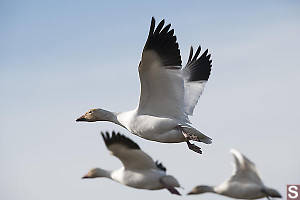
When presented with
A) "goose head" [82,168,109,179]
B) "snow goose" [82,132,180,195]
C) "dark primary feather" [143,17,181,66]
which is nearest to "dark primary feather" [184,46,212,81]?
"dark primary feather" [143,17,181,66]

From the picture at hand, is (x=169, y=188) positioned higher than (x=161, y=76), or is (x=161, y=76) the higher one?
(x=161, y=76)

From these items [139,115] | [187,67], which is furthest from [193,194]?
[187,67]

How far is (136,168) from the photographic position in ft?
45.9

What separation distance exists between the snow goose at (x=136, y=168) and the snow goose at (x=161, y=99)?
122 cm

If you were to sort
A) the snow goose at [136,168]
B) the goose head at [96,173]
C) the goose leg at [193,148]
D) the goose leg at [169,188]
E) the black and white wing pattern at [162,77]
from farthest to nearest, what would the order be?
1. the goose leg at [193,148]
2. the black and white wing pattern at [162,77]
3. the goose head at [96,173]
4. the snow goose at [136,168]
5. the goose leg at [169,188]

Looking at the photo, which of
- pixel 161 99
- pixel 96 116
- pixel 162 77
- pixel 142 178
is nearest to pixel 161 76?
pixel 162 77

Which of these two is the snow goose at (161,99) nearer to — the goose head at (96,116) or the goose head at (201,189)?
the goose head at (96,116)

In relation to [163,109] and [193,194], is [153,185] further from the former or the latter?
[163,109]

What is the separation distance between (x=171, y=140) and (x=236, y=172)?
2.41 meters

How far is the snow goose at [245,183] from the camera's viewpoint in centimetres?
1281

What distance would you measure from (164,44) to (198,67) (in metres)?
3.24

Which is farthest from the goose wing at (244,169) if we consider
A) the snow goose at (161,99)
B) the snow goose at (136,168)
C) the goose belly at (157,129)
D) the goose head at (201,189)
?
the goose belly at (157,129)

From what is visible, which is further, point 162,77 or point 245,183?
point 162,77

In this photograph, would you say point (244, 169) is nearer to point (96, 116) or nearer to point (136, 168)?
point (136, 168)
